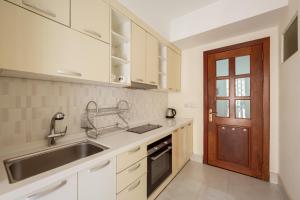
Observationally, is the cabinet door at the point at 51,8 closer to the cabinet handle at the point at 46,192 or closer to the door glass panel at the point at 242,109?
the cabinet handle at the point at 46,192

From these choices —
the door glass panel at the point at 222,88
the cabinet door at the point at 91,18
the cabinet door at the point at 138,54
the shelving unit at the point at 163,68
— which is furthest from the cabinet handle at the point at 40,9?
the door glass panel at the point at 222,88

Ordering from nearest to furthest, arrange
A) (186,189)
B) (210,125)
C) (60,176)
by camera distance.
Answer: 1. (60,176)
2. (186,189)
3. (210,125)

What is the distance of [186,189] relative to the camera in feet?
6.15

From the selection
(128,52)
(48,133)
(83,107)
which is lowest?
(48,133)

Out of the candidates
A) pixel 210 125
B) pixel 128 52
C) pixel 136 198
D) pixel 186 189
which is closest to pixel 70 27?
pixel 128 52

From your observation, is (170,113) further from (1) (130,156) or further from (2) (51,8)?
(2) (51,8)

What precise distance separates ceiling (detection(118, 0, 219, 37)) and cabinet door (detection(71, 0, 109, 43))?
0.69 metres

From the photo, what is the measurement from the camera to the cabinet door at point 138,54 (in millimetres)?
1737

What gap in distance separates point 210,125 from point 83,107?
213 cm

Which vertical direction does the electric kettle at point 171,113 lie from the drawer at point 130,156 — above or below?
above

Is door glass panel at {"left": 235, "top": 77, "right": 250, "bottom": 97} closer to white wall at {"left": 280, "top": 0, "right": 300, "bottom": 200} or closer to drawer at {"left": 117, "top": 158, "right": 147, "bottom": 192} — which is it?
Result: white wall at {"left": 280, "top": 0, "right": 300, "bottom": 200}

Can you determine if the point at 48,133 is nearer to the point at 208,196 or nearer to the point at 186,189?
the point at 186,189

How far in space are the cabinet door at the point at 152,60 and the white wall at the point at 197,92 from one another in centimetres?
93

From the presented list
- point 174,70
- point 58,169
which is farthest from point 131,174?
point 174,70
